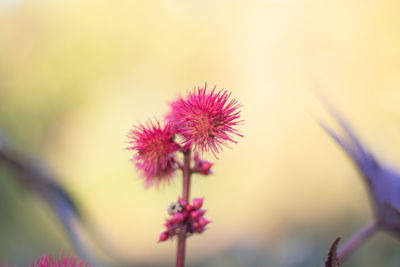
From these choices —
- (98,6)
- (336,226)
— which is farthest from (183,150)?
(98,6)

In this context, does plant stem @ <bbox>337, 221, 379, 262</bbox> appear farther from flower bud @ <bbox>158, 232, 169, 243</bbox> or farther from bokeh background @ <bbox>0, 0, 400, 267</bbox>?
bokeh background @ <bbox>0, 0, 400, 267</bbox>

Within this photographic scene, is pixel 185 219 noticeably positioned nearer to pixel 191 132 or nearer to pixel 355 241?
pixel 191 132

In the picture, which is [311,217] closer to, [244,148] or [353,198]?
[353,198]

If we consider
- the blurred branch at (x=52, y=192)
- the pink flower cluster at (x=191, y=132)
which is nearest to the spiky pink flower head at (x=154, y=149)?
the pink flower cluster at (x=191, y=132)

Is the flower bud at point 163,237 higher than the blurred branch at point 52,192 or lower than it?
lower

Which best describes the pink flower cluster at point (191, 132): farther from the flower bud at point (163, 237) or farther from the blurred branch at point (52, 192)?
the blurred branch at point (52, 192)

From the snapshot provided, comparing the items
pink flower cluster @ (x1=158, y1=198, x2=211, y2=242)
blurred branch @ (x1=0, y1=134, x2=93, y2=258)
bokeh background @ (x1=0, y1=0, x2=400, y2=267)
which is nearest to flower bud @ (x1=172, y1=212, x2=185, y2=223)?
pink flower cluster @ (x1=158, y1=198, x2=211, y2=242)
